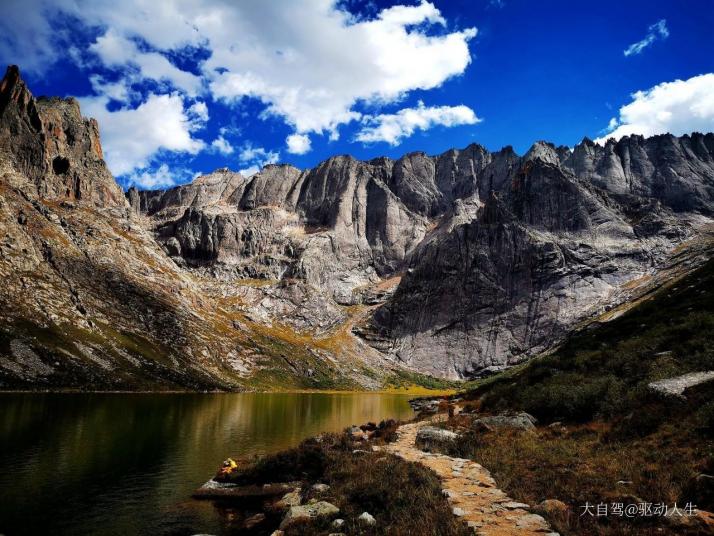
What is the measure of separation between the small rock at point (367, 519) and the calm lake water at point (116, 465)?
9.67 m

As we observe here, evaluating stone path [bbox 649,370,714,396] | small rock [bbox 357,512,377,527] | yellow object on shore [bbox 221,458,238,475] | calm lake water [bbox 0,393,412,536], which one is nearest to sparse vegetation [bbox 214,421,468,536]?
small rock [bbox 357,512,377,527]

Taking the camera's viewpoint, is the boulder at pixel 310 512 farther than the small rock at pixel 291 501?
No

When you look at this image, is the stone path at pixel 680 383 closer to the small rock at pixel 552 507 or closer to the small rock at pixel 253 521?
the small rock at pixel 552 507

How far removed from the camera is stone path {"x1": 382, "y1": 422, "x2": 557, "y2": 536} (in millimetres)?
13658

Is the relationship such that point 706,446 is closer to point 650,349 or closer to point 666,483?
point 666,483

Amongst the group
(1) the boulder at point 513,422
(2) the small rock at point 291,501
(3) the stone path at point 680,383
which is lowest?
(2) the small rock at point 291,501

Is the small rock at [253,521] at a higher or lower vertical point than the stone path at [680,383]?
lower

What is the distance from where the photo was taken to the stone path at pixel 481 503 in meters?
13.7

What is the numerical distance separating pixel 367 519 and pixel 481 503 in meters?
4.45

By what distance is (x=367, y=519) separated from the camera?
1574 centimetres

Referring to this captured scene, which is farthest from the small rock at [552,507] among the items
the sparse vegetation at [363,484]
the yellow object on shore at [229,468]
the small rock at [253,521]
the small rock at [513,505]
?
the yellow object on shore at [229,468]

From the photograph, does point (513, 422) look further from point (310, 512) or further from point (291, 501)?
point (310, 512)

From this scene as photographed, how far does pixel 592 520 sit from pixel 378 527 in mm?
6771

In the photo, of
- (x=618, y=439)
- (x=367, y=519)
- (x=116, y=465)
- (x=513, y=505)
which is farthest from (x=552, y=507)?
(x=116, y=465)
